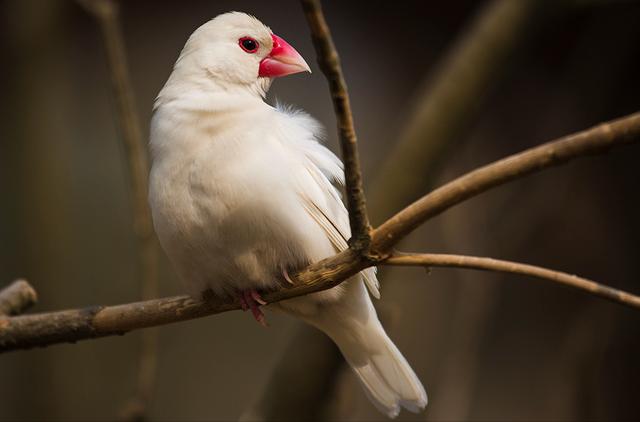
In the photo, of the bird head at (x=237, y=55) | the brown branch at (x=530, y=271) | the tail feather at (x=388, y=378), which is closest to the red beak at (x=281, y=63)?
the bird head at (x=237, y=55)

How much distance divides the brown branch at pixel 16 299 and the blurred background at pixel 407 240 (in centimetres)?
138

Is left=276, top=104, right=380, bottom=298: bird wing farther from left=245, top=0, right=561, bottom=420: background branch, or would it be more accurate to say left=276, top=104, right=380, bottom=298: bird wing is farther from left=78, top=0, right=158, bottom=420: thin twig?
left=245, top=0, right=561, bottom=420: background branch

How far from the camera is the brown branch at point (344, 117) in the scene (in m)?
1.45

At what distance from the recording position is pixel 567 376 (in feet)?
14.3

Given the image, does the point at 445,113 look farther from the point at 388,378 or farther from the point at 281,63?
the point at 388,378

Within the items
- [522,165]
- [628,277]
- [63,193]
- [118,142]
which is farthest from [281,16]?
[522,165]

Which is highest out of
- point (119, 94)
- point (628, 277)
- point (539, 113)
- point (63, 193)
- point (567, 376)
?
point (119, 94)

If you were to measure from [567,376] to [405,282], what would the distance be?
101 centimetres

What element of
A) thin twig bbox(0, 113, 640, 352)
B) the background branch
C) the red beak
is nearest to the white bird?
the red beak

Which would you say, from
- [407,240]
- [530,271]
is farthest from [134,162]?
[530,271]

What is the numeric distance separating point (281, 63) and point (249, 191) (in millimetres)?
578

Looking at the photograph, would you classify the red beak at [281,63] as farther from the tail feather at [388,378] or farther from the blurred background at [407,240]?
the blurred background at [407,240]

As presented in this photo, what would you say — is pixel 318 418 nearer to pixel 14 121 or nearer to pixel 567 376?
pixel 567 376

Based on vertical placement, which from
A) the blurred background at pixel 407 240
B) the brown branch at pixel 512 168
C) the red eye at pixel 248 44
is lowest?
the blurred background at pixel 407 240
